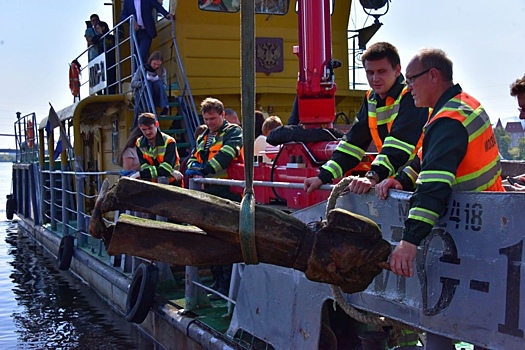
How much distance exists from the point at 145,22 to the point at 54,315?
4.89m

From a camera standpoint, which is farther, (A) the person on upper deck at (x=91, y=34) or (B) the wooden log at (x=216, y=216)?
(A) the person on upper deck at (x=91, y=34)

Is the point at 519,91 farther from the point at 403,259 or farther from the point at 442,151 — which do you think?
the point at 403,259

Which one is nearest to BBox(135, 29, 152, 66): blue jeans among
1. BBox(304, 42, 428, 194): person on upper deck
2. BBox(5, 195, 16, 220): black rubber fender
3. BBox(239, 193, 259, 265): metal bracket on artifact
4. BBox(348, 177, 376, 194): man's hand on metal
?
BBox(304, 42, 428, 194): person on upper deck

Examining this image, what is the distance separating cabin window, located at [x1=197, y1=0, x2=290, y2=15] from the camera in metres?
11.0

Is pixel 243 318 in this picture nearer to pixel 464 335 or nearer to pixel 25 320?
pixel 464 335

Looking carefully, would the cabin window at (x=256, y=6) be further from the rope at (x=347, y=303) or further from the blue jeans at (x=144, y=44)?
the rope at (x=347, y=303)

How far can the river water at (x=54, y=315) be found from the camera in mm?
7543

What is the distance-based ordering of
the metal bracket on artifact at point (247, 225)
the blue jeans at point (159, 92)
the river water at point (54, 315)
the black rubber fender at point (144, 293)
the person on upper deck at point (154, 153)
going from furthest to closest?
the blue jeans at point (159, 92) → the river water at point (54, 315) → the person on upper deck at point (154, 153) → the black rubber fender at point (144, 293) → the metal bracket on artifact at point (247, 225)

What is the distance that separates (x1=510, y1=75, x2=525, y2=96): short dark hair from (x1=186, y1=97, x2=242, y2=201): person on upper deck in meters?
3.11

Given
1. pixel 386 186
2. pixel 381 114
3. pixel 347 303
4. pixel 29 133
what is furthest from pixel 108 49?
pixel 386 186

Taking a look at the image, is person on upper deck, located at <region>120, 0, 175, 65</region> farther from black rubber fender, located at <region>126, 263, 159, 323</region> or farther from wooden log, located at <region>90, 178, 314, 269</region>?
wooden log, located at <region>90, 178, 314, 269</region>

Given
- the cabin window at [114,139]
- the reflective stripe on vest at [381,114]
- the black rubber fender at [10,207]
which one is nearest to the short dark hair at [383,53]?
the reflective stripe on vest at [381,114]

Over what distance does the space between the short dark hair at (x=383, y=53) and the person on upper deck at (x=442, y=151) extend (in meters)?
0.85

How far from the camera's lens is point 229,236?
2.56m
